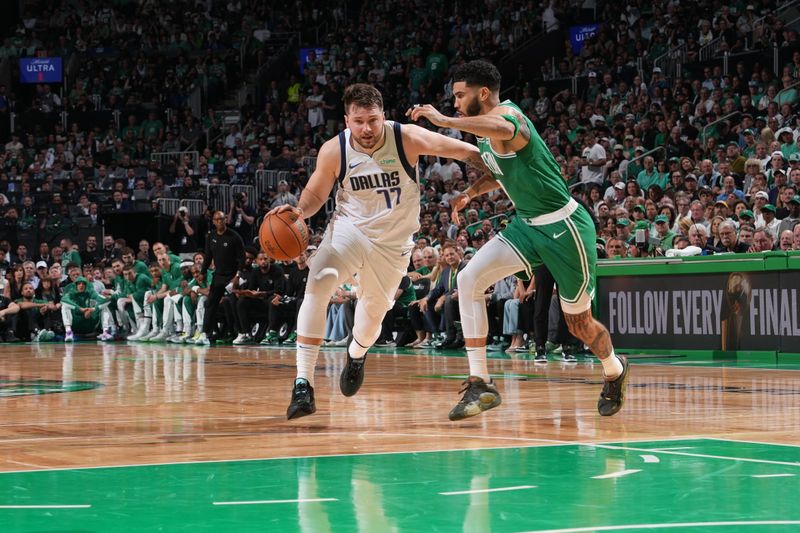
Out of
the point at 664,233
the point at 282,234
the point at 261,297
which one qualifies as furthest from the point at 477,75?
the point at 261,297

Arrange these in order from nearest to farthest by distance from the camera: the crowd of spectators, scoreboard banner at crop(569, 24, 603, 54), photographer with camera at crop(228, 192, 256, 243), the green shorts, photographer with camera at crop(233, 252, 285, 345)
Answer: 1. the green shorts
2. the crowd of spectators
3. photographer with camera at crop(233, 252, 285, 345)
4. photographer with camera at crop(228, 192, 256, 243)
5. scoreboard banner at crop(569, 24, 603, 54)

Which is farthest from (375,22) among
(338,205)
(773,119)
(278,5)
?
(338,205)

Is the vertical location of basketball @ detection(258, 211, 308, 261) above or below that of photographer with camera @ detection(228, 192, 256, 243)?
below

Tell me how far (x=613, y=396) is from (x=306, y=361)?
1.91 metres

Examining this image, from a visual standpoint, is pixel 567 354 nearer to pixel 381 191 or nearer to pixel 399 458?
pixel 381 191

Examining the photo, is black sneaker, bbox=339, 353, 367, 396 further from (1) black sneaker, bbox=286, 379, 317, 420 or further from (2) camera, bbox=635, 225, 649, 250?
(2) camera, bbox=635, 225, 649, 250

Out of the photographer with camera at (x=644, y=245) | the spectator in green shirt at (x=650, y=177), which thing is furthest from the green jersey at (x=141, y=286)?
the photographer with camera at (x=644, y=245)

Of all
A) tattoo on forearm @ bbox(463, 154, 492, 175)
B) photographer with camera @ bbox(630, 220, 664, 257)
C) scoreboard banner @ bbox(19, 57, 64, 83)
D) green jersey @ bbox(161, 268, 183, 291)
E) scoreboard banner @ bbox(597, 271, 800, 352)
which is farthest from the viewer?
scoreboard banner @ bbox(19, 57, 64, 83)

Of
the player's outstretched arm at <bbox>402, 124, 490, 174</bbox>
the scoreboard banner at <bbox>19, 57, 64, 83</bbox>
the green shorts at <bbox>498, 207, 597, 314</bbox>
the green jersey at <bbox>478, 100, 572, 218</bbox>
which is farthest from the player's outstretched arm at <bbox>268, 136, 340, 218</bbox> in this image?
the scoreboard banner at <bbox>19, 57, 64, 83</bbox>

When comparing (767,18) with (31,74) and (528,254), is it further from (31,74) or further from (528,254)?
(31,74)

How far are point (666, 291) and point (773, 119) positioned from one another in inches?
197

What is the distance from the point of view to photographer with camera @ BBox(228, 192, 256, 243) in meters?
24.4

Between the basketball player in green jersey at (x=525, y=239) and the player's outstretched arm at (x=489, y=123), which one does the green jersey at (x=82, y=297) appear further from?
the player's outstretched arm at (x=489, y=123)

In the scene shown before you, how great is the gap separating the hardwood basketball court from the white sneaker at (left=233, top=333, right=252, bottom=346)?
8987 millimetres
